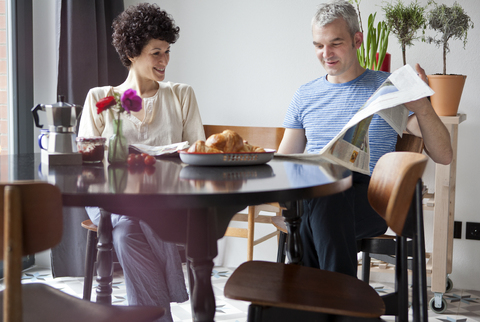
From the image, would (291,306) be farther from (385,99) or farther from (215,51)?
(215,51)

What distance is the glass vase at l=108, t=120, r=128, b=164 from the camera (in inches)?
57.5

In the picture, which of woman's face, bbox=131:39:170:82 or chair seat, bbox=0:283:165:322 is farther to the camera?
woman's face, bbox=131:39:170:82

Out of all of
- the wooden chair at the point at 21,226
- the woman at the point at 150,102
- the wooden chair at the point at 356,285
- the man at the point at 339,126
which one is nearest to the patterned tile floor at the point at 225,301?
the woman at the point at 150,102

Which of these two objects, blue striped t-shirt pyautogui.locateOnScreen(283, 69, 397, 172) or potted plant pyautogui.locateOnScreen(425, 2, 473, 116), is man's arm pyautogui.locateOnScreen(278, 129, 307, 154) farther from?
potted plant pyautogui.locateOnScreen(425, 2, 473, 116)

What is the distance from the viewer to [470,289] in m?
2.79

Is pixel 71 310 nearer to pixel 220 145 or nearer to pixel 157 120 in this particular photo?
pixel 220 145

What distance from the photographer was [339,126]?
1.99 meters

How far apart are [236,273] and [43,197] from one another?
62 centimetres

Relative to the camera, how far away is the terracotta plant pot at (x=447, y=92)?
2.38 meters

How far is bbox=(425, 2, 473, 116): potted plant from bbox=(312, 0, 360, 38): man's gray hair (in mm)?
651

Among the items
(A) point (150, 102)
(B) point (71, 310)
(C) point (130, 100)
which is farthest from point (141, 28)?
(B) point (71, 310)

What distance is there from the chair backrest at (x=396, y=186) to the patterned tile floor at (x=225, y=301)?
3.98 ft

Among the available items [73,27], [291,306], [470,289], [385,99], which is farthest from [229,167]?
[470,289]

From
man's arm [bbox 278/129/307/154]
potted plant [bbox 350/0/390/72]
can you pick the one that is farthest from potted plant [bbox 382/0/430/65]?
man's arm [bbox 278/129/307/154]
